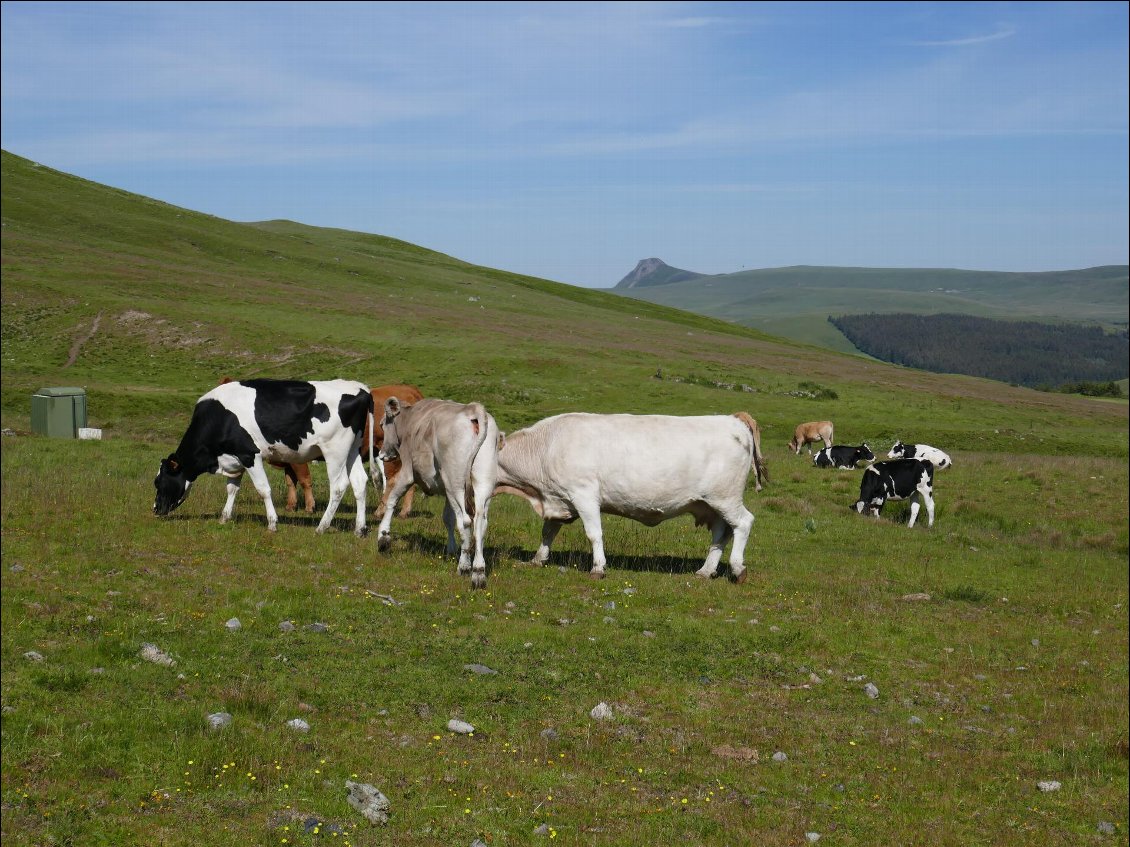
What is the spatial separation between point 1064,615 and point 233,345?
49340 millimetres

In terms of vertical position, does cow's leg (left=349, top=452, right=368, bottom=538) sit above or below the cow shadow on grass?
above

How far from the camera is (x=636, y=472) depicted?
17.9 m

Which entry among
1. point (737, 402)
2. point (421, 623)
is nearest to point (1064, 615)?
point (421, 623)

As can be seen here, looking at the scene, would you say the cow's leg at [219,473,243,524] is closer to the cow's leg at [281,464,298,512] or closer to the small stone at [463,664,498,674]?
the cow's leg at [281,464,298,512]

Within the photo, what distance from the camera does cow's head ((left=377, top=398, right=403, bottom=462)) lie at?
19250 millimetres

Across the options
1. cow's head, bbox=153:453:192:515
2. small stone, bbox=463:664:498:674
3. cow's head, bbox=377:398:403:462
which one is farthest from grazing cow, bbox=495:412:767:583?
cow's head, bbox=153:453:192:515

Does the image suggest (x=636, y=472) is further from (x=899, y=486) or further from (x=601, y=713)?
(x=899, y=486)

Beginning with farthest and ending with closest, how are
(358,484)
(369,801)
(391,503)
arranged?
(358,484) < (391,503) < (369,801)

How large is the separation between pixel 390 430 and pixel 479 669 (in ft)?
24.9

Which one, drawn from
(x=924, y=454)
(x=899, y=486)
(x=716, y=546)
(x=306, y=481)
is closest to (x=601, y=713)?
(x=716, y=546)

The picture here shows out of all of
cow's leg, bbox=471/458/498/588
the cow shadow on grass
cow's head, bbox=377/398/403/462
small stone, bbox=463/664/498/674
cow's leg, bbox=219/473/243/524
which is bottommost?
the cow shadow on grass

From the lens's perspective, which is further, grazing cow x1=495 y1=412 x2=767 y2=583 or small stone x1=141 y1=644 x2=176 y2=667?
grazing cow x1=495 y1=412 x2=767 y2=583

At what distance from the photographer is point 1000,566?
74.1ft

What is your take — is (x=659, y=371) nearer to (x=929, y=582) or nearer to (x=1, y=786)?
(x=929, y=582)
